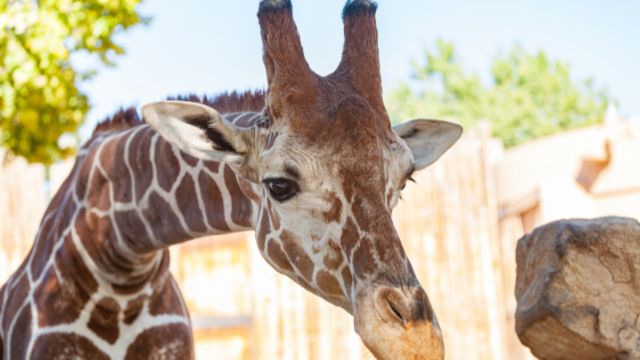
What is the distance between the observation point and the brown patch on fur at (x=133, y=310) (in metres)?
3.87

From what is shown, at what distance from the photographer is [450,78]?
106 feet

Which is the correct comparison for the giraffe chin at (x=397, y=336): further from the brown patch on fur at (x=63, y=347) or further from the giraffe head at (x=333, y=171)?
the brown patch on fur at (x=63, y=347)

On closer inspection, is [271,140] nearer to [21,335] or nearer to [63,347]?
[63,347]

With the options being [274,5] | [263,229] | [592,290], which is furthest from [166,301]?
[592,290]

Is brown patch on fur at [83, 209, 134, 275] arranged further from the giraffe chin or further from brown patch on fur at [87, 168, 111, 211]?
the giraffe chin

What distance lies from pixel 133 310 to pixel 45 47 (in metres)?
2.33

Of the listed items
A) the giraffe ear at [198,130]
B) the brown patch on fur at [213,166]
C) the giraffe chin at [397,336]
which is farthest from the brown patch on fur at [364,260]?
the brown patch on fur at [213,166]

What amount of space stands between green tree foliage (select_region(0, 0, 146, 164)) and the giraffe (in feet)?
4.61

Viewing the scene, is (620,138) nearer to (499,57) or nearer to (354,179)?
(354,179)

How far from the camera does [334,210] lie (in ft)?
9.36

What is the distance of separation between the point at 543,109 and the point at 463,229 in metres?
23.0

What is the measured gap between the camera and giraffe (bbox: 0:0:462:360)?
9.16 feet

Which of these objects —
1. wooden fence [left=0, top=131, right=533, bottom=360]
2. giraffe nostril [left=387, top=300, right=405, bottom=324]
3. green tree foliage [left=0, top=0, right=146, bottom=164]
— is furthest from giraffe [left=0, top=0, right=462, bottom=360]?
wooden fence [left=0, top=131, right=533, bottom=360]

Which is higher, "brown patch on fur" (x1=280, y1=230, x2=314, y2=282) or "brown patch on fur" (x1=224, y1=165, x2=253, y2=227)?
"brown patch on fur" (x1=224, y1=165, x2=253, y2=227)
